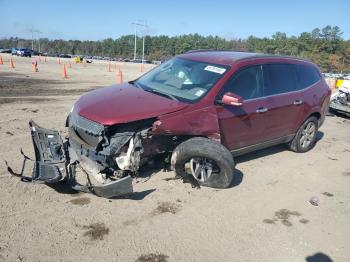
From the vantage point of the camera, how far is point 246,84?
5.54 meters

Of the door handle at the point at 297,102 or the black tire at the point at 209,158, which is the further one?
the door handle at the point at 297,102

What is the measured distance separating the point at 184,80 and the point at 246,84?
38.2 inches

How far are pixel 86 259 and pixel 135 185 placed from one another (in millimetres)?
1689

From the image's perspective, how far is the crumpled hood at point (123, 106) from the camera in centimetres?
449

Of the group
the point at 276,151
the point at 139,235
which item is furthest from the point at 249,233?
the point at 276,151

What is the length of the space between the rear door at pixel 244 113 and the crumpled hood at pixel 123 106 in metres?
0.75

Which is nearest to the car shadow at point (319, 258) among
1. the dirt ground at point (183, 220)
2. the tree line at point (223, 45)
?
the dirt ground at point (183, 220)

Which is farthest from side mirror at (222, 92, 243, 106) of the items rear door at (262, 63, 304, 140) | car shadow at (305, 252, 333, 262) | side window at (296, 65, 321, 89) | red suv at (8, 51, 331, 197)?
side window at (296, 65, 321, 89)

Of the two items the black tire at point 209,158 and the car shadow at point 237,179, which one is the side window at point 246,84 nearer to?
the black tire at point 209,158

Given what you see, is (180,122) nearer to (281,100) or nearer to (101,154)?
(101,154)

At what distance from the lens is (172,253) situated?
3.58m

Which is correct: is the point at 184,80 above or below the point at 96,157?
above

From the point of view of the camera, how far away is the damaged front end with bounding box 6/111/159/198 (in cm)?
432

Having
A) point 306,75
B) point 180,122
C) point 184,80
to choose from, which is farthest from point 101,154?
point 306,75
